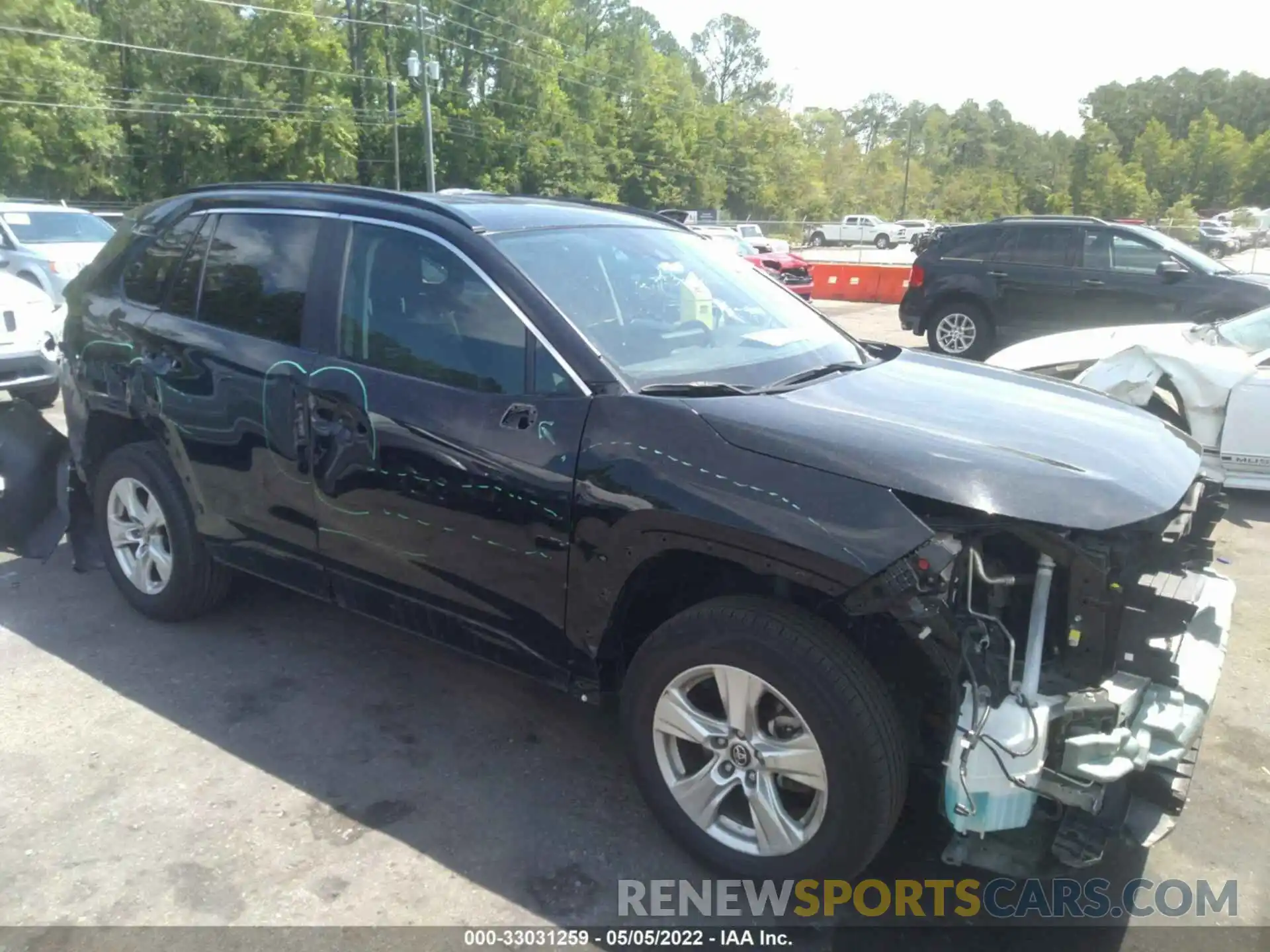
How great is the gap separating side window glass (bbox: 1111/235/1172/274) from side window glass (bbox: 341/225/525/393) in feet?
33.1

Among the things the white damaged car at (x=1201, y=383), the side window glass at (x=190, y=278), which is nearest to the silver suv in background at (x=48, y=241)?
the side window glass at (x=190, y=278)

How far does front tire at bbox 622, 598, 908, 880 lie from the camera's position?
256cm

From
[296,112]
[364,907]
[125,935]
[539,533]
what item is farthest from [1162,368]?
[296,112]

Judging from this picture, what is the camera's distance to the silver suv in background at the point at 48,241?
37.3 ft

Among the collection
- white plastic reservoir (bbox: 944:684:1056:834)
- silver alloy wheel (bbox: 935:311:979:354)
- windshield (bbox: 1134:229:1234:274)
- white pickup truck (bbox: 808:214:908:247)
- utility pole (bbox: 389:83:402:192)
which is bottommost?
white plastic reservoir (bbox: 944:684:1056:834)

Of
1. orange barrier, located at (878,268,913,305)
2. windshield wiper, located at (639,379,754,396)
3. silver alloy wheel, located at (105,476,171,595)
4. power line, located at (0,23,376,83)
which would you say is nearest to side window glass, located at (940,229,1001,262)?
orange barrier, located at (878,268,913,305)

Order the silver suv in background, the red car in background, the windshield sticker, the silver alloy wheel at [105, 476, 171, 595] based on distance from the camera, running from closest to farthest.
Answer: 1. the windshield sticker
2. the silver alloy wheel at [105, 476, 171, 595]
3. the silver suv in background
4. the red car in background

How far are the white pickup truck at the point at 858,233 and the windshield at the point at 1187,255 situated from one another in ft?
155

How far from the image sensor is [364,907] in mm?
2797

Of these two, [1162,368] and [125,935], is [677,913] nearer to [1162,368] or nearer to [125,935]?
[125,935]

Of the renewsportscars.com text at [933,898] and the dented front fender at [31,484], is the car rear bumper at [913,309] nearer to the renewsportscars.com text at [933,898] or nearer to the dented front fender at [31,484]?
the dented front fender at [31,484]

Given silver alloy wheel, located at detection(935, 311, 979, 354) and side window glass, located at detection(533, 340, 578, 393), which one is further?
silver alloy wheel, located at detection(935, 311, 979, 354)

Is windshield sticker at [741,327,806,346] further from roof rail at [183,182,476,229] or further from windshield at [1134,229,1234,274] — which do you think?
windshield at [1134,229,1234,274]

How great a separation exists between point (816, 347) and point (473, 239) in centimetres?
132
